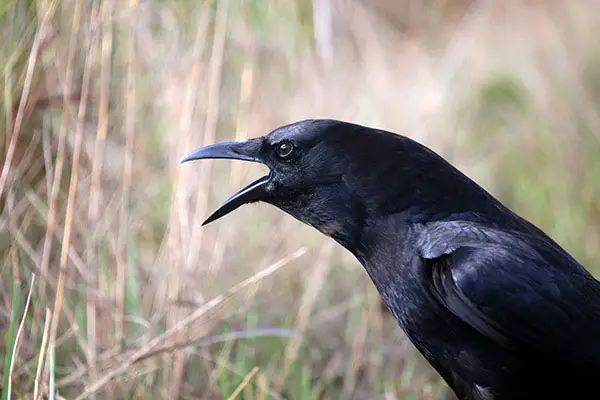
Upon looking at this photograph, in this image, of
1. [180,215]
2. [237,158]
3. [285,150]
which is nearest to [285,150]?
[285,150]

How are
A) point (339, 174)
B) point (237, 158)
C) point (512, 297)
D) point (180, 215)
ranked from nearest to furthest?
point (512, 297) → point (339, 174) → point (237, 158) → point (180, 215)

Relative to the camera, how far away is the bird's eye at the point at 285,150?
8.08 feet

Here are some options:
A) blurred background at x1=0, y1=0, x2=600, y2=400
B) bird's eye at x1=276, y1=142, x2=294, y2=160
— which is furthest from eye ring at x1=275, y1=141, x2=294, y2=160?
blurred background at x1=0, y1=0, x2=600, y2=400

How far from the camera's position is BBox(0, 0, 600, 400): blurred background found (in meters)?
2.74

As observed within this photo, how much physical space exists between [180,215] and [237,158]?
1.86 ft

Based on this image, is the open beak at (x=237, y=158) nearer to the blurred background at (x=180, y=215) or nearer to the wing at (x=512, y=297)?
the blurred background at (x=180, y=215)

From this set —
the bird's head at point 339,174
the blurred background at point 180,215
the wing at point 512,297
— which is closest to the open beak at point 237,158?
the bird's head at point 339,174

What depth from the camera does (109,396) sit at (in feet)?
9.03

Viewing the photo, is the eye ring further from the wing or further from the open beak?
the wing

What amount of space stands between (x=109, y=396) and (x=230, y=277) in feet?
3.13

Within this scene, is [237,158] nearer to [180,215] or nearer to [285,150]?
[285,150]

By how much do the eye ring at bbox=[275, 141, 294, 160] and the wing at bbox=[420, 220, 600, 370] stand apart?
17.6 inches

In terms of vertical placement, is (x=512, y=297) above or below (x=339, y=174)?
below

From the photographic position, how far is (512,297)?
6.99 ft
